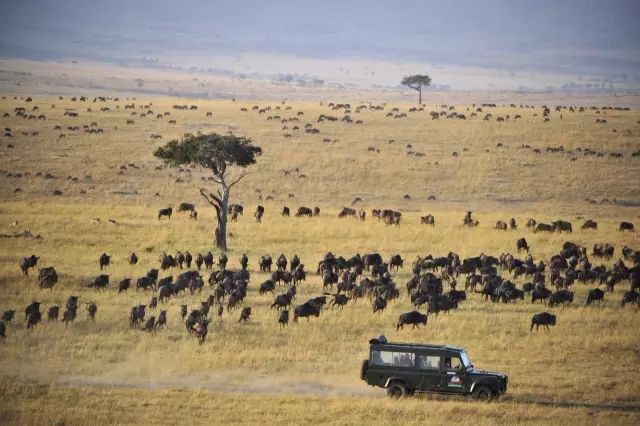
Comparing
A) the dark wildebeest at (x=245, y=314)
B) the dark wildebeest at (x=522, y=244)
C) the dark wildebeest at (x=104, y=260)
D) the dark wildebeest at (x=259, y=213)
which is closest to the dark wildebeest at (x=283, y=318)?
the dark wildebeest at (x=245, y=314)

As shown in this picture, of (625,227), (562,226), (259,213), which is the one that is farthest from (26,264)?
(625,227)

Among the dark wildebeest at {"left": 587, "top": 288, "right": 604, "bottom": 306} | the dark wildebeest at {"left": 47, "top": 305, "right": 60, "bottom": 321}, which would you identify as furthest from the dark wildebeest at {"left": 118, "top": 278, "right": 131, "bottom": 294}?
the dark wildebeest at {"left": 587, "top": 288, "right": 604, "bottom": 306}

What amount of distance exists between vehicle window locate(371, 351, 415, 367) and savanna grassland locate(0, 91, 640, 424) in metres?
0.76

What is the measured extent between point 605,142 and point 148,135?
111 ft

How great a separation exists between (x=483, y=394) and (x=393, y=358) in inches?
75.8

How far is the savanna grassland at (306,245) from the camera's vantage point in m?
19.8

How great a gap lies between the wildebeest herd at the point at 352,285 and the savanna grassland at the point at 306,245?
1.26 feet

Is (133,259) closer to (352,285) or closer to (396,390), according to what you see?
(352,285)

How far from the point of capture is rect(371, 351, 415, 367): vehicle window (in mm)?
19578

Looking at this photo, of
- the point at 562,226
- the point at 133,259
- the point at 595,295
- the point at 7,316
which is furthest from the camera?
the point at 562,226

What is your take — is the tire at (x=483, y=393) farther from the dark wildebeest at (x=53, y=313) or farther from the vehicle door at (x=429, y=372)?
the dark wildebeest at (x=53, y=313)

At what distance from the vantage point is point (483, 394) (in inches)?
771

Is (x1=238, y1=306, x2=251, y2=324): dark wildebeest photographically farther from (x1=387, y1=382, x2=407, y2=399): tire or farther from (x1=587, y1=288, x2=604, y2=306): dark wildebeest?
(x1=587, y1=288, x2=604, y2=306): dark wildebeest

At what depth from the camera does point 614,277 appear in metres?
31.0
